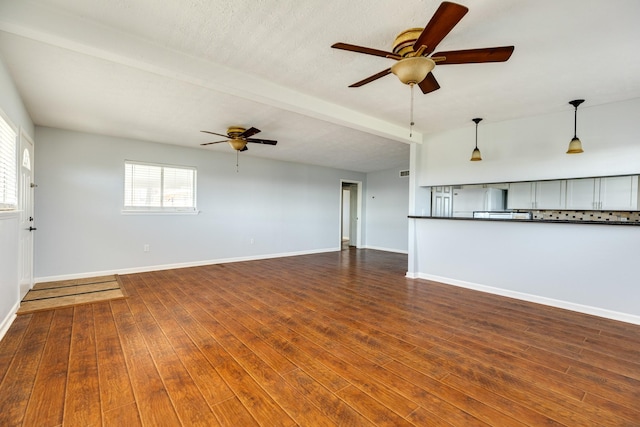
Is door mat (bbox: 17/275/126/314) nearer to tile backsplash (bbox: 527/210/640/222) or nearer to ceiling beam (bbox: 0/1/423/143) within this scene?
ceiling beam (bbox: 0/1/423/143)

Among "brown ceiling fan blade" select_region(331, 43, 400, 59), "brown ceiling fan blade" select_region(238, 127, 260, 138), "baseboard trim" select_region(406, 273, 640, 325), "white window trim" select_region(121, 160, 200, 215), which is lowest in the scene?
"baseboard trim" select_region(406, 273, 640, 325)

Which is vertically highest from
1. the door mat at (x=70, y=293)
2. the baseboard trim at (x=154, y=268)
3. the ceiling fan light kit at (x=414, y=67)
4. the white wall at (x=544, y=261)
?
the ceiling fan light kit at (x=414, y=67)

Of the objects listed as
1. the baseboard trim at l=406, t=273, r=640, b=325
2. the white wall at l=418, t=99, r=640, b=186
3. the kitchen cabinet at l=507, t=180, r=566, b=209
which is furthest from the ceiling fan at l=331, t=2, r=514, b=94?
the kitchen cabinet at l=507, t=180, r=566, b=209

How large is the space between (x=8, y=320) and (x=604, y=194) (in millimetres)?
7391

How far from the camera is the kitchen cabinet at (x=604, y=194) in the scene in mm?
3963

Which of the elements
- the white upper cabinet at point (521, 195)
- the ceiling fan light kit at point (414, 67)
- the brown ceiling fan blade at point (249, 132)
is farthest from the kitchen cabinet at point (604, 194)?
the brown ceiling fan blade at point (249, 132)

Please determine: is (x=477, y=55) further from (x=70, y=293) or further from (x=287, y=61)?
(x=70, y=293)

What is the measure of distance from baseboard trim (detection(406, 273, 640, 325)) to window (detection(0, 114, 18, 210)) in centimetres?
530

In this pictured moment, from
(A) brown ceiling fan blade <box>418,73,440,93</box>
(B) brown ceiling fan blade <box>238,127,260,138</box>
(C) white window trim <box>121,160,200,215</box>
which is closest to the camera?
(A) brown ceiling fan blade <box>418,73,440,93</box>

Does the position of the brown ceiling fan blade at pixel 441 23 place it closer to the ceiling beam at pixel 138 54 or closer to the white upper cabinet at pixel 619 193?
the ceiling beam at pixel 138 54

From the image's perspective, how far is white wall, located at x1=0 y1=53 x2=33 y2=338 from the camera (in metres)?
2.58

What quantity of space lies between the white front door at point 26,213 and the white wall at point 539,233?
5.39m

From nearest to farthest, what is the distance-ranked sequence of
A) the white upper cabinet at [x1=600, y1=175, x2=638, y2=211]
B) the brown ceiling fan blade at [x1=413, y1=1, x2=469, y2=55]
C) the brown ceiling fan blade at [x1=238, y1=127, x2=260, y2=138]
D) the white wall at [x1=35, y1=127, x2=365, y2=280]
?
the brown ceiling fan blade at [x1=413, y1=1, x2=469, y2=55] < the white upper cabinet at [x1=600, y1=175, x2=638, y2=211] < the brown ceiling fan blade at [x1=238, y1=127, x2=260, y2=138] < the white wall at [x1=35, y1=127, x2=365, y2=280]

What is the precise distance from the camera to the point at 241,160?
21.2 ft
